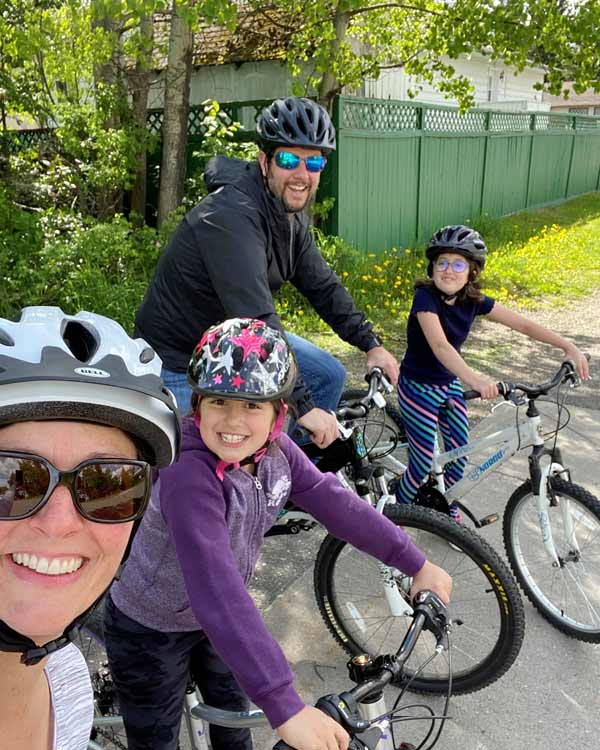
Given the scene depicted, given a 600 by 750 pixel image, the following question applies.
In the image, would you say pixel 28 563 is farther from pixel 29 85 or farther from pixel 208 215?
pixel 29 85

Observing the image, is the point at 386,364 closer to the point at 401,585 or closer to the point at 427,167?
the point at 401,585

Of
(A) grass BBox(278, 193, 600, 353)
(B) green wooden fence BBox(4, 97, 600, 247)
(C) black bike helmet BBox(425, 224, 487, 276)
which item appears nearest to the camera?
(C) black bike helmet BBox(425, 224, 487, 276)

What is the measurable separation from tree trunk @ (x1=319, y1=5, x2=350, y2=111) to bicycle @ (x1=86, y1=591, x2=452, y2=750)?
7.83 meters

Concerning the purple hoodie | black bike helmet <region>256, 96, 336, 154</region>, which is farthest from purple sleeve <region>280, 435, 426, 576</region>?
black bike helmet <region>256, 96, 336, 154</region>

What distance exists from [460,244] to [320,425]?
1.49 metres

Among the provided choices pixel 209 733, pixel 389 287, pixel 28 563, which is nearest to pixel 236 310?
pixel 209 733

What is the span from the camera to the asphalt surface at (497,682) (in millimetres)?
2658

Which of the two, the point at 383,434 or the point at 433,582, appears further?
the point at 383,434

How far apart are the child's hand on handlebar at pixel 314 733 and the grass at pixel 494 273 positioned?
5.61 metres

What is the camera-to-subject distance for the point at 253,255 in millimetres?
2680

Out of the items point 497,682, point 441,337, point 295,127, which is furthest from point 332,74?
point 497,682

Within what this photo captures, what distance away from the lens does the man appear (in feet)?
8.71

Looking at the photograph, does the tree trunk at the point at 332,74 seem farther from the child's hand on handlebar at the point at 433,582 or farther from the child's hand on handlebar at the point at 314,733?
the child's hand on handlebar at the point at 314,733

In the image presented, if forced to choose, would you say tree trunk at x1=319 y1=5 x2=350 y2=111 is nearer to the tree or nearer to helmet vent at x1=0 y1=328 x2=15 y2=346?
the tree
